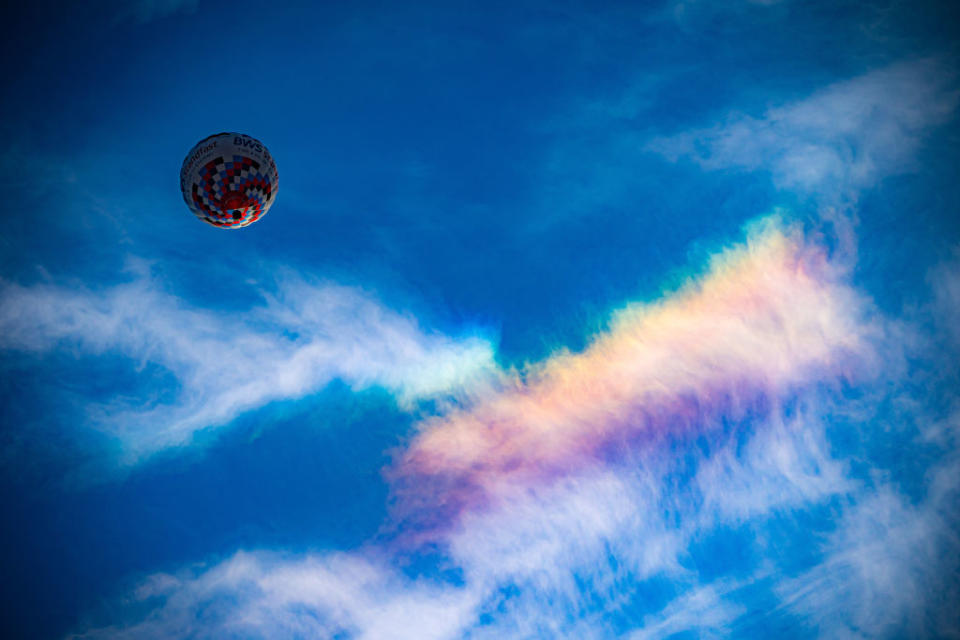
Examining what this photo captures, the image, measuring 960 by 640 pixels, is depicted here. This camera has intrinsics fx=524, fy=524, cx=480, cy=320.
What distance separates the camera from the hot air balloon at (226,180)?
82.2ft

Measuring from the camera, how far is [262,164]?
1030 inches

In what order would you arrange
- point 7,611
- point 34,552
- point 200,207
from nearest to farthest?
point 200,207 < point 34,552 < point 7,611

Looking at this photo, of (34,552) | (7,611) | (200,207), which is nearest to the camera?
(200,207)

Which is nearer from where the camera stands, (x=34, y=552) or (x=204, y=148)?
(x=204, y=148)

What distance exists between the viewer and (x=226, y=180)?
82.1 ft

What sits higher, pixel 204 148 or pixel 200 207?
pixel 204 148

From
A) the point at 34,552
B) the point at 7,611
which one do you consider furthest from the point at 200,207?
the point at 7,611

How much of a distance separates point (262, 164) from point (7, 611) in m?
52.1

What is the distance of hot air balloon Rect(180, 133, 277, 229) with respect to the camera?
2505 centimetres

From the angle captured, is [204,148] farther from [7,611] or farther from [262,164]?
[7,611]

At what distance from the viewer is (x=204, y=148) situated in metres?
25.6

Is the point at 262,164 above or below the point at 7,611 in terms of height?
above

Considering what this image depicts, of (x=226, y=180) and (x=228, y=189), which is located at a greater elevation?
(x=226, y=180)

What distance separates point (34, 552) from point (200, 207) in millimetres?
39513
